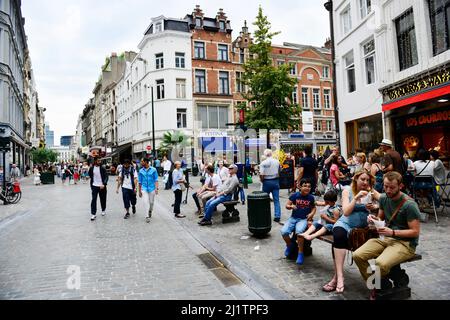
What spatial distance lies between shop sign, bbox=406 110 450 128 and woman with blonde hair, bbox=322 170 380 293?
7.79 meters

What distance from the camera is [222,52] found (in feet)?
117

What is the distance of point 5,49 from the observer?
1018 inches

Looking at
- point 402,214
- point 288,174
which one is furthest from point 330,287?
point 288,174

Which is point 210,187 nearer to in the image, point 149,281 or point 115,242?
point 115,242

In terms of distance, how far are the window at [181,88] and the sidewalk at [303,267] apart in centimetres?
2800

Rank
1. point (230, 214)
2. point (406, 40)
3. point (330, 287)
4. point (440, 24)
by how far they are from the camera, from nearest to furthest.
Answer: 1. point (330, 287)
2. point (230, 214)
3. point (440, 24)
4. point (406, 40)

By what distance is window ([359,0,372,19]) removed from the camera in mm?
13720

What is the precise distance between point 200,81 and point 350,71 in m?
21.2

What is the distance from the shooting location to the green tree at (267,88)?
1723 centimetres

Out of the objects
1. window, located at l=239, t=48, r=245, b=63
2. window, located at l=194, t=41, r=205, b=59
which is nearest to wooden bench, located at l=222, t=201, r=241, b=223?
window, located at l=194, t=41, r=205, b=59

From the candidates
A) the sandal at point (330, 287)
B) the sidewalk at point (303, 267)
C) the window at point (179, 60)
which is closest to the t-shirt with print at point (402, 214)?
the sidewalk at point (303, 267)

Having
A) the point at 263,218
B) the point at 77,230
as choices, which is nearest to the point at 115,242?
the point at 77,230

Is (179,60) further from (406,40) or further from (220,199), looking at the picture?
(220,199)

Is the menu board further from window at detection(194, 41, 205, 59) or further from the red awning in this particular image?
window at detection(194, 41, 205, 59)
